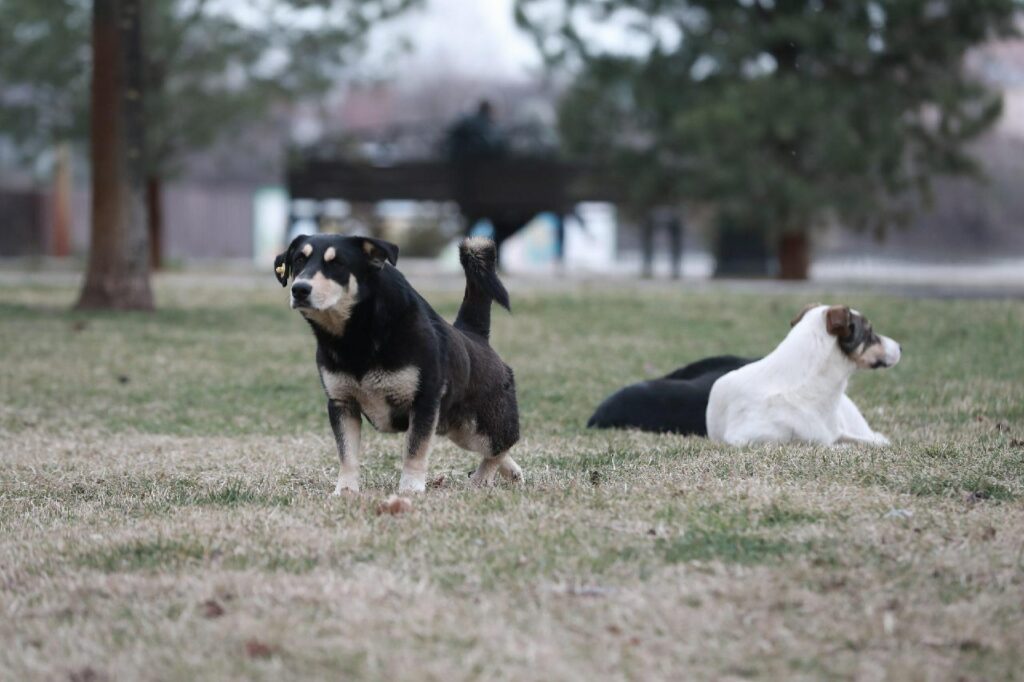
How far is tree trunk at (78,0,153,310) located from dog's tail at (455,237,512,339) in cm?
951

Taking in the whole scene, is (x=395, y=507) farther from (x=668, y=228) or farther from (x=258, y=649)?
(x=668, y=228)

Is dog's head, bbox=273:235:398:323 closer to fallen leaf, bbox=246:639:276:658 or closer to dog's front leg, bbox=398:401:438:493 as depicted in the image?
dog's front leg, bbox=398:401:438:493

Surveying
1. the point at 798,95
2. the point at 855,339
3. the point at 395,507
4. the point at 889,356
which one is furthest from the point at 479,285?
the point at 798,95

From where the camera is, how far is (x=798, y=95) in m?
20.1

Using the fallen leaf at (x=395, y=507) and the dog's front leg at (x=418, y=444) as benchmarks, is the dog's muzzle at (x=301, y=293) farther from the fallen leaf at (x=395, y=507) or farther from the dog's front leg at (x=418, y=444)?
the fallen leaf at (x=395, y=507)

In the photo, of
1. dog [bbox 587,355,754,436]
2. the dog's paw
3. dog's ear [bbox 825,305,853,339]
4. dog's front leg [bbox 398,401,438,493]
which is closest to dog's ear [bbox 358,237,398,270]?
dog's front leg [bbox 398,401,438,493]

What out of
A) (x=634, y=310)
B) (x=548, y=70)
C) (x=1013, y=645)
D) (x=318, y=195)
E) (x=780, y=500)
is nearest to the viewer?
(x=1013, y=645)

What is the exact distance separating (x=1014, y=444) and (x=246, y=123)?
67.6 feet

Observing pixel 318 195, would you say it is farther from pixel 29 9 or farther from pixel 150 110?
pixel 29 9

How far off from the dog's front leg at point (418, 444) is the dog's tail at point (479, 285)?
80 cm

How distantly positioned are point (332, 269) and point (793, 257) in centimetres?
1804

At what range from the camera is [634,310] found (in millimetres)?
15500

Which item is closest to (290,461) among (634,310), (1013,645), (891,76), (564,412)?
(564,412)

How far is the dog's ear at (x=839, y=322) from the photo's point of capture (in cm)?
770
